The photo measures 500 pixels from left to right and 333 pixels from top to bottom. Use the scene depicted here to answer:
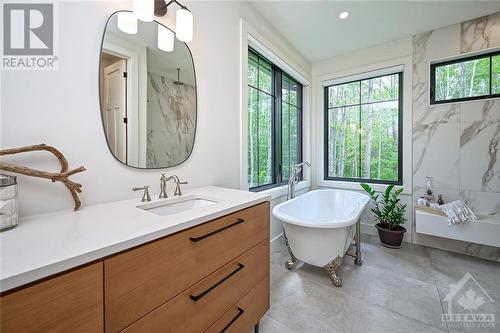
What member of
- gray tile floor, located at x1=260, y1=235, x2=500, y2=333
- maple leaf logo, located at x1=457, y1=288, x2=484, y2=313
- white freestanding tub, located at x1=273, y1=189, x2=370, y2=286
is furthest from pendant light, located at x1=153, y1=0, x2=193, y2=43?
maple leaf logo, located at x1=457, y1=288, x2=484, y2=313

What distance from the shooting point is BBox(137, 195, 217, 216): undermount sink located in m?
1.08

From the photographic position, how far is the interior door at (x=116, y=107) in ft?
3.43

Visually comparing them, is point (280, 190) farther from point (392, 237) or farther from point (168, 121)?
point (168, 121)

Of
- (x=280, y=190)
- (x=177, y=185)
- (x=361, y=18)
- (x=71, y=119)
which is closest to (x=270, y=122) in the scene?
(x=280, y=190)

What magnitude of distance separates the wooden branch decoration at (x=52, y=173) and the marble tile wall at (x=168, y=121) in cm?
38

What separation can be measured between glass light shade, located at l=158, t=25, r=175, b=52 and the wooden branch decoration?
34.5 inches

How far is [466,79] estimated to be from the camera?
2.39 meters

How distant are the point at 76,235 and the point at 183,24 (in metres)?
1.29

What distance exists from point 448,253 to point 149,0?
3703 mm

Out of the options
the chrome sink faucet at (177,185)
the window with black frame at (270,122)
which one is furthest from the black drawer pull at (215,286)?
the window with black frame at (270,122)

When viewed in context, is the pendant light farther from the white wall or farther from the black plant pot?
the black plant pot

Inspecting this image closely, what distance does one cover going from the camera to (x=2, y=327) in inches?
15.9

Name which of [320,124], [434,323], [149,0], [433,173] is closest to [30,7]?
[149,0]

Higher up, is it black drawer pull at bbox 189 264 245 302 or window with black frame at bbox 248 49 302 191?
window with black frame at bbox 248 49 302 191
